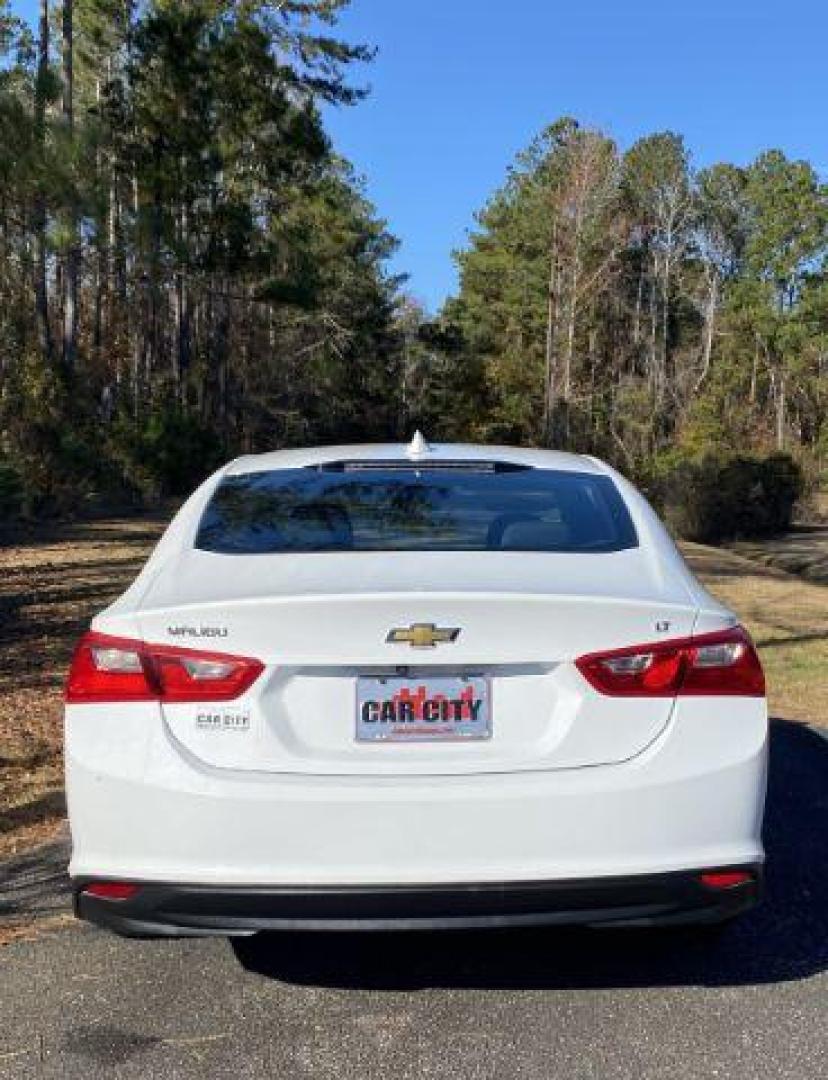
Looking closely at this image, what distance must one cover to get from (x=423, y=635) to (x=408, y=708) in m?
0.19

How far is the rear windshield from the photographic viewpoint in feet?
12.0

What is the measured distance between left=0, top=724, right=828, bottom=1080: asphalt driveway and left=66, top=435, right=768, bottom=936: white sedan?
367 millimetres

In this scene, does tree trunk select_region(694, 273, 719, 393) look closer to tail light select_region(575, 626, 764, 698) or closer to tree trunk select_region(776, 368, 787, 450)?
tree trunk select_region(776, 368, 787, 450)

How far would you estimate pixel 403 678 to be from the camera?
2.96m

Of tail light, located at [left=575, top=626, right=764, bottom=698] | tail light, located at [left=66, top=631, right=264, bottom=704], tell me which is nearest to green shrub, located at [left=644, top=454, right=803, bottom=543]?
tail light, located at [left=575, top=626, right=764, bottom=698]

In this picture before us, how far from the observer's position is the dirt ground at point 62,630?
570 cm

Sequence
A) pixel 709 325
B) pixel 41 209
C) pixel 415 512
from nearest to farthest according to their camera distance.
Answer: pixel 415 512, pixel 41 209, pixel 709 325

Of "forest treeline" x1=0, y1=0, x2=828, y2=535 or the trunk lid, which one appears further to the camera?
"forest treeline" x1=0, y1=0, x2=828, y2=535

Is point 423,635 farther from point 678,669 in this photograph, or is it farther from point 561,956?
point 561,956

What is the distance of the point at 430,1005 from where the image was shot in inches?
133

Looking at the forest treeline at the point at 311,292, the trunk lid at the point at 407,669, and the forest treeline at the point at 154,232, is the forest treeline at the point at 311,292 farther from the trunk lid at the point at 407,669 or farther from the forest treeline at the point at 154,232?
the trunk lid at the point at 407,669

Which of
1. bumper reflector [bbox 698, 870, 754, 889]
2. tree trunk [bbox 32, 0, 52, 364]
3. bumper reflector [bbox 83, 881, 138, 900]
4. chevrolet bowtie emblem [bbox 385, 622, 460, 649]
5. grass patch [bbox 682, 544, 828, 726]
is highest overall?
tree trunk [bbox 32, 0, 52, 364]

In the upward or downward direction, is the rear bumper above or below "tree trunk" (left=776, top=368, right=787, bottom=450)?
below

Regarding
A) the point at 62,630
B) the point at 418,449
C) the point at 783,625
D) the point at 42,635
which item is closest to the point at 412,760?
the point at 418,449
